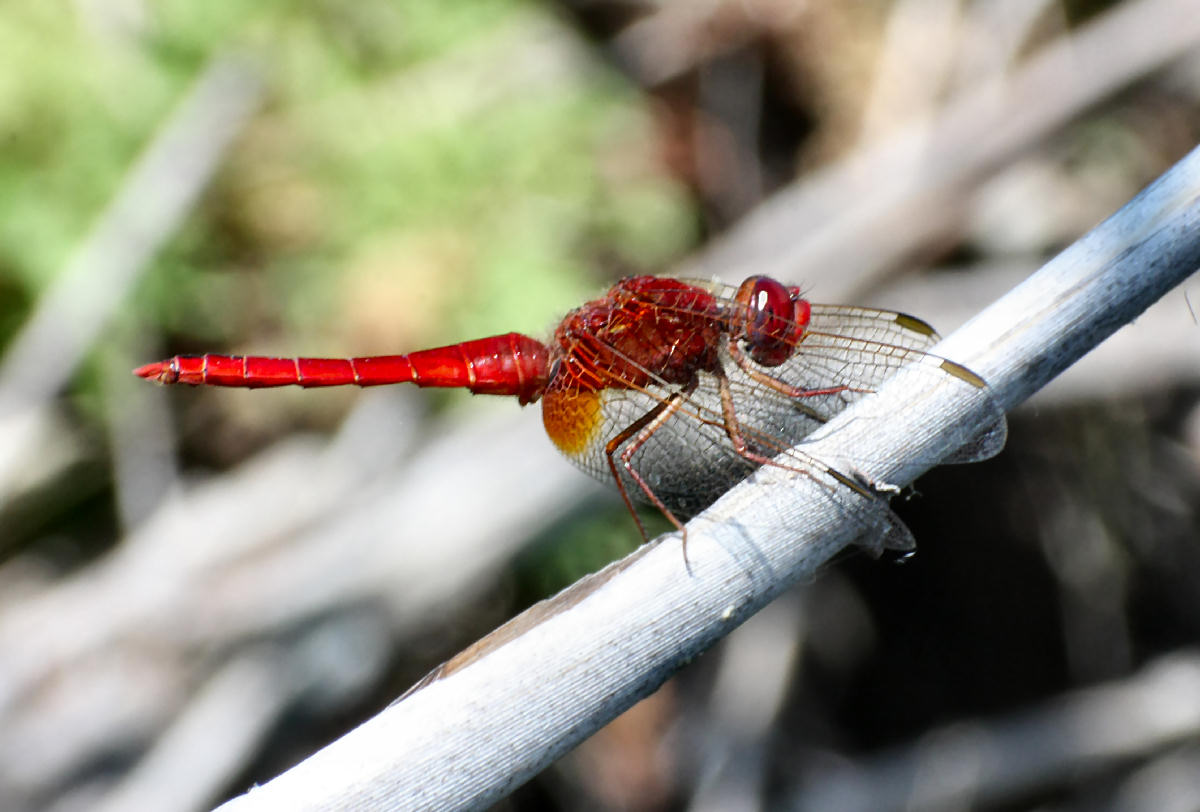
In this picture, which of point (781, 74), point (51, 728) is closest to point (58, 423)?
point (51, 728)

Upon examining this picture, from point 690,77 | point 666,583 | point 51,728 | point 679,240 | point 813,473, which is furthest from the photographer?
point 690,77

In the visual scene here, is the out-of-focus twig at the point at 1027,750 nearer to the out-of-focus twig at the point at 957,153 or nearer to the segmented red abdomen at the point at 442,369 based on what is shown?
the out-of-focus twig at the point at 957,153

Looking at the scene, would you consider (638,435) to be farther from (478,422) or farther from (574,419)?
(478,422)

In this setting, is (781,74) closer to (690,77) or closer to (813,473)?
(690,77)

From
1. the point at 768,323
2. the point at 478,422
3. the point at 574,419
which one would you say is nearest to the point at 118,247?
the point at 478,422

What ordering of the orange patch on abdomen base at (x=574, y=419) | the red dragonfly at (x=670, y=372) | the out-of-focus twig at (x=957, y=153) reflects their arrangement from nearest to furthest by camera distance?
1. the red dragonfly at (x=670, y=372)
2. the orange patch on abdomen base at (x=574, y=419)
3. the out-of-focus twig at (x=957, y=153)

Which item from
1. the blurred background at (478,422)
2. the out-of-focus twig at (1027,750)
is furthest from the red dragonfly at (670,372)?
the out-of-focus twig at (1027,750)

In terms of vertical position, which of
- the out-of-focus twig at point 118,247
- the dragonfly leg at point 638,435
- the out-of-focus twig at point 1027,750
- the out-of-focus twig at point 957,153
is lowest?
the out-of-focus twig at point 1027,750
